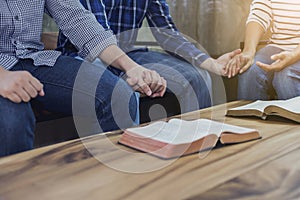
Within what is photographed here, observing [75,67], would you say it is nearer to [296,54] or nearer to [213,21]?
[296,54]

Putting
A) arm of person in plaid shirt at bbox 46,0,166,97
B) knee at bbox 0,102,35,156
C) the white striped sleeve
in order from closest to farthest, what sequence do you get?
knee at bbox 0,102,35,156, arm of person in plaid shirt at bbox 46,0,166,97, the white striped sleeve

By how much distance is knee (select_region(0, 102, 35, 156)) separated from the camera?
3.50 feet

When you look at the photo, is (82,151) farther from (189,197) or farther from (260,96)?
(260,96)

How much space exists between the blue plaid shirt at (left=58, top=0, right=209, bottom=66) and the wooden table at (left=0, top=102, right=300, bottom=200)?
793 mm

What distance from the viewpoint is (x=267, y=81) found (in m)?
1.85

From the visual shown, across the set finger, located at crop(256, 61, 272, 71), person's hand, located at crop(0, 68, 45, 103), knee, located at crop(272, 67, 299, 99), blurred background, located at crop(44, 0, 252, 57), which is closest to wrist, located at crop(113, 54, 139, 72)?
person's hand, located at crop(0, 68, 45, 103)

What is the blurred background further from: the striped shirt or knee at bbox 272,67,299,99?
knee at bbox 272,67,299,99

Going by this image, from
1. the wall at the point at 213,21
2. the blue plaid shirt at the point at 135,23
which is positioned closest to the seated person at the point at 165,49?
the blue plaid shirt at the point at 135,23

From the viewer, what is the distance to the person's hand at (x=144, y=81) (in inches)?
52.3

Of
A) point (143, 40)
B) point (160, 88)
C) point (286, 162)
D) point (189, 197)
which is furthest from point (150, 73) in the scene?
point (143, 40)

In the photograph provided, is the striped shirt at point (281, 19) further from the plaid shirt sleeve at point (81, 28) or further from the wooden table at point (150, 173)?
the wooden table at point (150, 173)

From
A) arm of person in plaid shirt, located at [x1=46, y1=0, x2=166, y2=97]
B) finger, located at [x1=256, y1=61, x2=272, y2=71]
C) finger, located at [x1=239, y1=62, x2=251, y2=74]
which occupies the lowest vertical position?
finger, located at [x1=239, y1=62, x2=251, y2=74]

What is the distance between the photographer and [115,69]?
4.99ft

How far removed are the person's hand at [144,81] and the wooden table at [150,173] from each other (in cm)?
39
